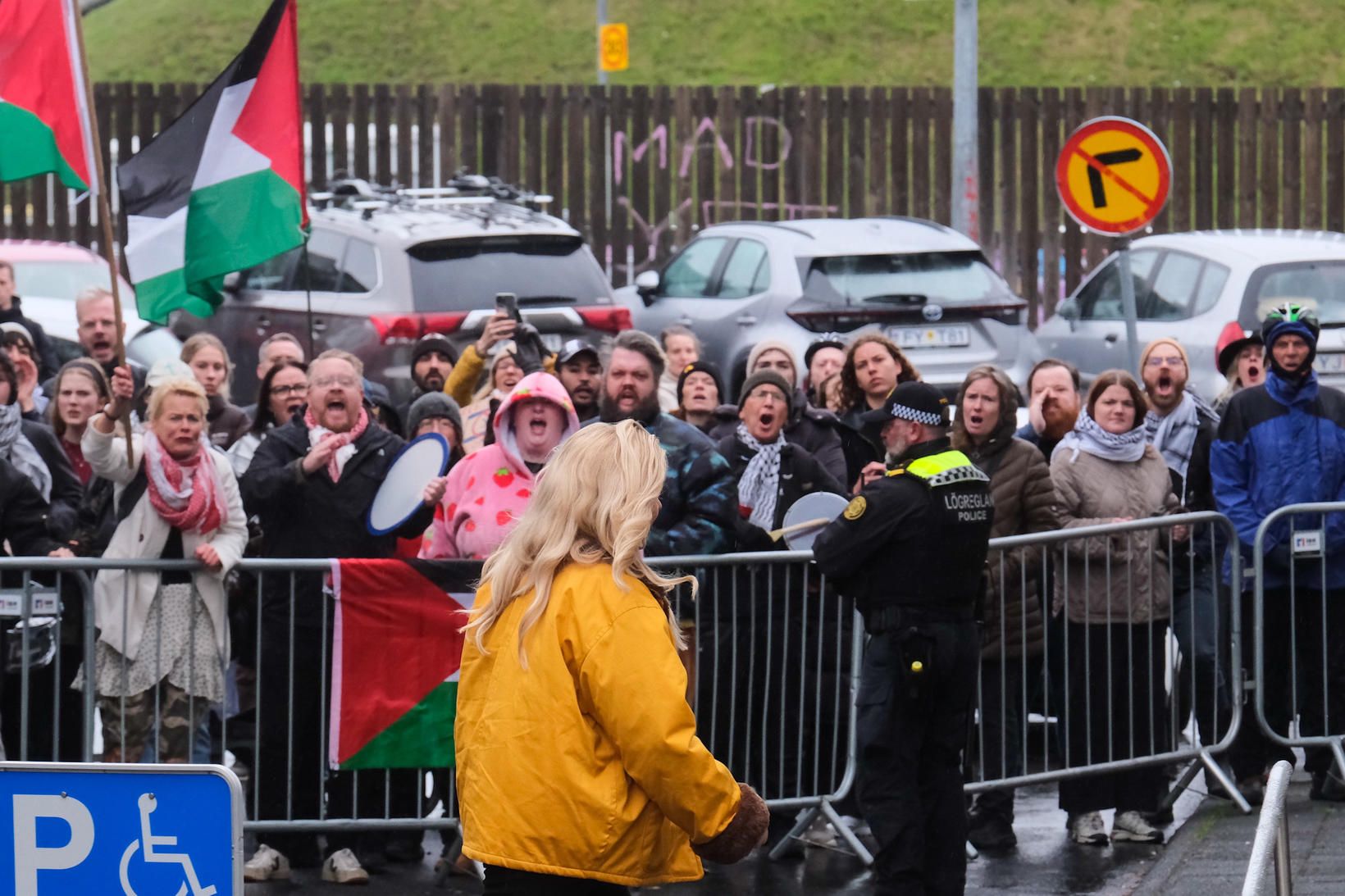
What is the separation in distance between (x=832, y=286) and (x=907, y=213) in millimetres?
7792

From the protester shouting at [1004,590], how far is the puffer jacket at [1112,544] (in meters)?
0.16

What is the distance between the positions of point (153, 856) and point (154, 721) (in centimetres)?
361

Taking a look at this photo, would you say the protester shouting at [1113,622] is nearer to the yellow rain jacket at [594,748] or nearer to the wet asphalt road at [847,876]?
the wet asphalt road at [847,876]

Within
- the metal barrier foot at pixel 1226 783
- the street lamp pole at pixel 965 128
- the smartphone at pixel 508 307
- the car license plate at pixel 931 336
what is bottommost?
the metal barrier foot at pixel 1226 783

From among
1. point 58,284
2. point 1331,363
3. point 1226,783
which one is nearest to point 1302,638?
point 1226,783

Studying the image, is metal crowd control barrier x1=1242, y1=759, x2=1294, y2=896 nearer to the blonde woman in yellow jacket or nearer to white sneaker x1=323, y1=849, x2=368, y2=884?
the blonde woman in yellow jacket

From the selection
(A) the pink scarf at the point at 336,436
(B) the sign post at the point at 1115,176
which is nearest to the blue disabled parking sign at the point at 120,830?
(A) the pink scarf at the point at 336,436

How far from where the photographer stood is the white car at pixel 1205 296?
1474 cm

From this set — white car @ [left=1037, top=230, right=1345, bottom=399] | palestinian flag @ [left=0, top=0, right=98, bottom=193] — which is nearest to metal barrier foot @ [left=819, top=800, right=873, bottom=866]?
palestinian flag @ [left=0, top=0, right=98, bottom=193]

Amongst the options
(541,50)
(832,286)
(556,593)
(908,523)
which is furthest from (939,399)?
(541,50)

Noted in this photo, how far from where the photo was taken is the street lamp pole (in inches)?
709

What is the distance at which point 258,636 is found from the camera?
7.86 meters

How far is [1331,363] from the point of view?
14.2 m

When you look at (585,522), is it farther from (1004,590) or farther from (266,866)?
(1004,590)
